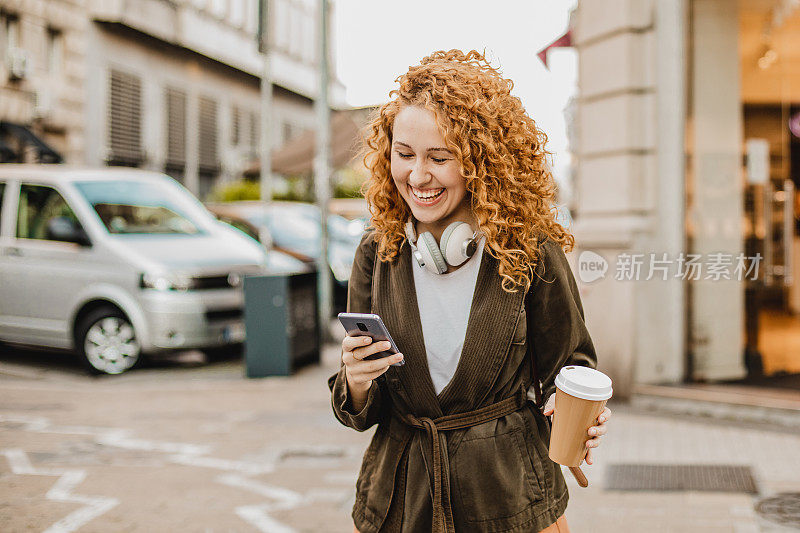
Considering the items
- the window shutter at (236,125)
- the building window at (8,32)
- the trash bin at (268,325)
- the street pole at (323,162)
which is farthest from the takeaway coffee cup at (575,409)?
the window shutter at (236,125)

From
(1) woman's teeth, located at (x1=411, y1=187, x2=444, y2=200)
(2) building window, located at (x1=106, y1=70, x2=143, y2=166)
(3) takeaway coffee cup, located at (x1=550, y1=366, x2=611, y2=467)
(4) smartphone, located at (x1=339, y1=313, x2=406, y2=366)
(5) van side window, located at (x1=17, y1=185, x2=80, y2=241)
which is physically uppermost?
(2) building window, located at (x1=106, y1=70, x2=143, y2=166)

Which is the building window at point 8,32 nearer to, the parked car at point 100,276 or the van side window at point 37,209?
the parked car at point 100,276

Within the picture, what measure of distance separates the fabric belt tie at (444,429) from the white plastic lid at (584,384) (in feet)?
0.69

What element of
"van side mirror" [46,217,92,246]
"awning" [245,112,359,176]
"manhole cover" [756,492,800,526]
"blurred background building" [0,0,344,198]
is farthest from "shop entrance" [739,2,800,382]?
"blurred background building" [0,0,344,198]

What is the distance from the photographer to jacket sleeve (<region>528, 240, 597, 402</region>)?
2119 millimetres

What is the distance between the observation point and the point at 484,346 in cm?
205

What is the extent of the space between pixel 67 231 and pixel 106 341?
1.28m

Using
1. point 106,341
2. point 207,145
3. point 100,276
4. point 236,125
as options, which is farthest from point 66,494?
point 236,125

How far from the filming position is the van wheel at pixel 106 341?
931cm

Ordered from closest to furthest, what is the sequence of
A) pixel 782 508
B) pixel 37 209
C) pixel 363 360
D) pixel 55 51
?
pixel 363 360, pixel 782 508, pixel 37 209, pixel 55 51

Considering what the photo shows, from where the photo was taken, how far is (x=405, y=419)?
84.4 inches

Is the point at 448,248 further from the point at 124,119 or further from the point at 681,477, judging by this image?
the point at 124,119

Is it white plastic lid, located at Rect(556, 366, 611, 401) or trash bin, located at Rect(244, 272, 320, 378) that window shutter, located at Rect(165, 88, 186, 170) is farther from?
white plastic lid, located at Rect(556, 366, 611, 401)

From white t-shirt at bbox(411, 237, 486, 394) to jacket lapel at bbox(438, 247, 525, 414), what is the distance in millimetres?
47
